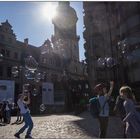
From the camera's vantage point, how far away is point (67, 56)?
40.4 m

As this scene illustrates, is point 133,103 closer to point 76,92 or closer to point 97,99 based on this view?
point 97,99

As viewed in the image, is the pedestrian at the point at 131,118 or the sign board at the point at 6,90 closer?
the pedestrian at the point at 131,118

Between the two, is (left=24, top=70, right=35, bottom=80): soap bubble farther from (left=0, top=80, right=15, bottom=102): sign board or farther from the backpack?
the backpack

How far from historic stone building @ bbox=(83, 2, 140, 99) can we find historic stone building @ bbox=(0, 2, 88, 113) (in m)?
2.05

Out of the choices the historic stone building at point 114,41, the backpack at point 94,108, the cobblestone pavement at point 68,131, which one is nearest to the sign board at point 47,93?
the historic stone building at point 114,41

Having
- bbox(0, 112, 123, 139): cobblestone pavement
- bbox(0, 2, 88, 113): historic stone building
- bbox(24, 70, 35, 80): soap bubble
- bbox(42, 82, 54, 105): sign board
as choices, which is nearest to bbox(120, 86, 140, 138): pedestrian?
bbox(0, 112, 123, 139): cobblestone pavement

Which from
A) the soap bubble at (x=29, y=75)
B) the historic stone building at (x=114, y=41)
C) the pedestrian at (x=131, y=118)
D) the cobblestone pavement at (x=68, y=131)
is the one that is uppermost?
the historic stone building at (x=114, y=41)

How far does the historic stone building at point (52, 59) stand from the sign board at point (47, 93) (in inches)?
10.2

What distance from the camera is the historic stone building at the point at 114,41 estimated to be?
1571 centimetres

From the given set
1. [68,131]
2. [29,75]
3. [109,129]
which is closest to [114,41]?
[29,75]

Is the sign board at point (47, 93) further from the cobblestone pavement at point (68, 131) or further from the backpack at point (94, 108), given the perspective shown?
the backpack at point (94, 108)

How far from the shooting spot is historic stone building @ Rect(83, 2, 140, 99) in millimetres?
15711

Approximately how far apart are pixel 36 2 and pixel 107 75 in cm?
1374

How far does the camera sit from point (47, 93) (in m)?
33.4
